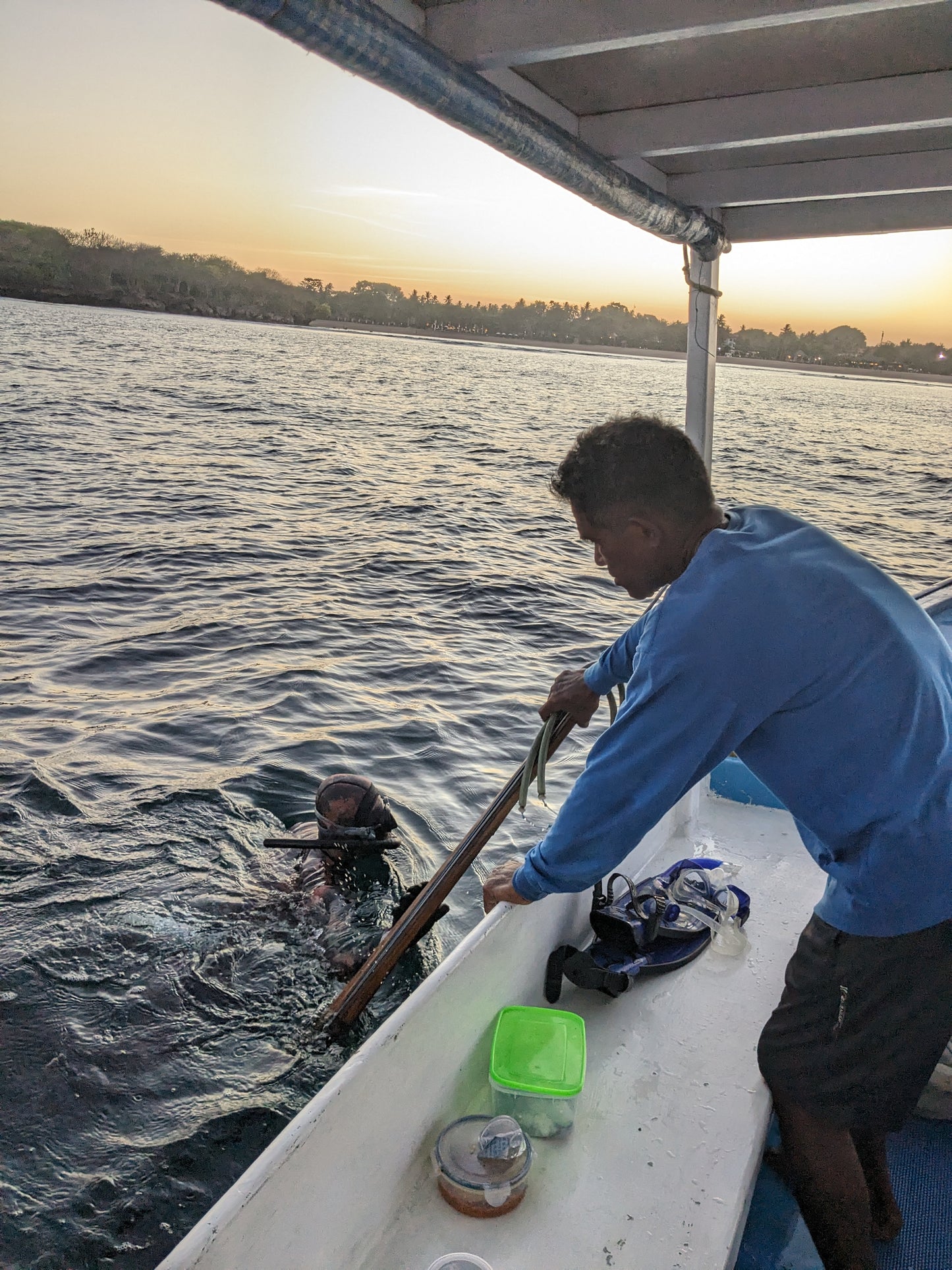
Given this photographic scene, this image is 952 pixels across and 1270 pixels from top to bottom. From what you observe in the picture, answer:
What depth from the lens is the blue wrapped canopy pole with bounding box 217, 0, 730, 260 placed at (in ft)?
6.54

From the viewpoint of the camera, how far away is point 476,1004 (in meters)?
2.64

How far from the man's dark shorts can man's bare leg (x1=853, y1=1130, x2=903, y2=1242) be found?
16.1 inches

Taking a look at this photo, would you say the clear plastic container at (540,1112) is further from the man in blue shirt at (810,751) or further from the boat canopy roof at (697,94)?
the boat canopy roof at (697,94)

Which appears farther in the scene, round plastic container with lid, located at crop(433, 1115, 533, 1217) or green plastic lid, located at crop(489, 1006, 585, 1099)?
green plastic lid, located at crop(489, 1006, 585, 1099)

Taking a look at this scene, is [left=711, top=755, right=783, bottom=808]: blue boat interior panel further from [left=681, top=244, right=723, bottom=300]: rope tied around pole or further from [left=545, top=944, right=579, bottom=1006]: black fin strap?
[left=681, top=244, right=723, bottom=300]: rope tied around pole

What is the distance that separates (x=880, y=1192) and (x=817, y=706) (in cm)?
155

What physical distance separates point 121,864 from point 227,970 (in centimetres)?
140

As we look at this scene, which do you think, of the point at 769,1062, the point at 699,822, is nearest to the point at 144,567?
the point at 699,822

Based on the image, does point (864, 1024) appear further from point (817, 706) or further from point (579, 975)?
point (579, 975)

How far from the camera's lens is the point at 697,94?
343 centimetres

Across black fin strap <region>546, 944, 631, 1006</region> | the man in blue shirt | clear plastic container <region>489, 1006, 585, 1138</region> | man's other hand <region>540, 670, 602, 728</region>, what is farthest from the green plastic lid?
man's other hand <region>540, 670, 602, 728</region>

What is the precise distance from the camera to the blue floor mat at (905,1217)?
8.13 ft

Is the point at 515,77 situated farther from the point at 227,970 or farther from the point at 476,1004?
the point at 227,970

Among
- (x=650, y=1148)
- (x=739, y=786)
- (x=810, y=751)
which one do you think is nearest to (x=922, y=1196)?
(x=650, y=1148)
